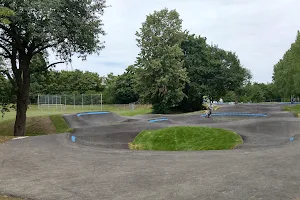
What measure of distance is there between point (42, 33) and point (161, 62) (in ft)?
78.5

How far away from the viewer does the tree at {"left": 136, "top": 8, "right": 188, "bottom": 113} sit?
125 feet

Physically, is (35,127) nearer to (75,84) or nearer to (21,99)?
(21,99)

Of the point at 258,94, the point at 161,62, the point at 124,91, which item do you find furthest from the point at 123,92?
the point at 258,94

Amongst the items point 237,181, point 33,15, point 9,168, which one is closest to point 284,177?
point 237,181

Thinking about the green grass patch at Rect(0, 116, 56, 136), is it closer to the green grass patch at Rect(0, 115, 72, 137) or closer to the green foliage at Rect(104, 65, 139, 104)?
the green grass patch at Rect(0, 115, 72, 137)

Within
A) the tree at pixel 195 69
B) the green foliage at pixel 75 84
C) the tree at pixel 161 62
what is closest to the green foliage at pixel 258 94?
the green foliage at pixel 75 84

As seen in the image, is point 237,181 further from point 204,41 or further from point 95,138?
point 204,41

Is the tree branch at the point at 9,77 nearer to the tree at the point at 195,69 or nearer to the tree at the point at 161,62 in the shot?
the tree at the point at 161,62

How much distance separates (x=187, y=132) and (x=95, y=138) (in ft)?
14.6

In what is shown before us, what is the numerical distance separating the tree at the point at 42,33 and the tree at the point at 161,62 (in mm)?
19457

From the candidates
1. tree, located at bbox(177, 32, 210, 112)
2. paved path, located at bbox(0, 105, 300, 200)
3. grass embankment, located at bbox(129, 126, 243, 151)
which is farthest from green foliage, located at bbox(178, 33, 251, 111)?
paved path, located at bbox(0, 105, 300, 200)

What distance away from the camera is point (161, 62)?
126ft

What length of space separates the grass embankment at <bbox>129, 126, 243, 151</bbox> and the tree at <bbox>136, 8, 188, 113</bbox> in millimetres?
22642

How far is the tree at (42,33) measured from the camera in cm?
1523
